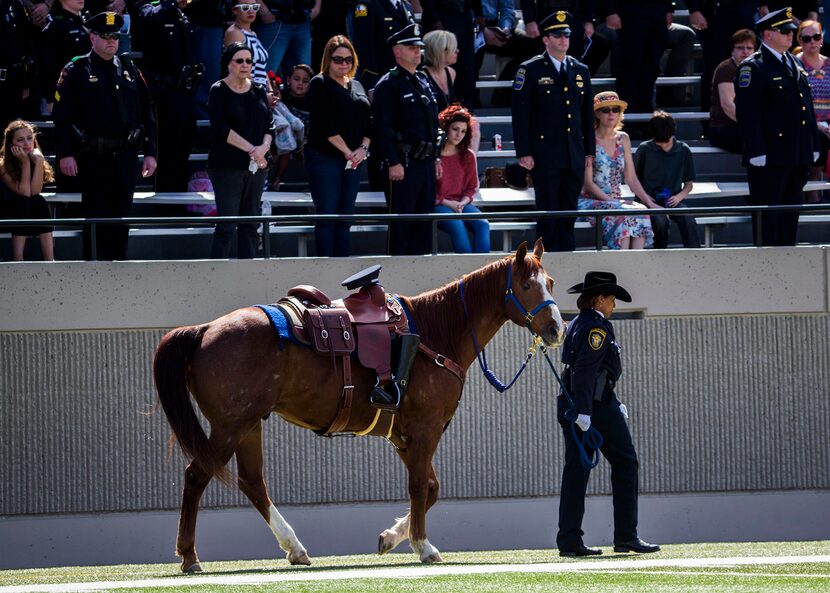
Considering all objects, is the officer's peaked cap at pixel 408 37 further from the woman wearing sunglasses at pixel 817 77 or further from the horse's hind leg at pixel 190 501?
the horse's hind leg at pixel 190 501

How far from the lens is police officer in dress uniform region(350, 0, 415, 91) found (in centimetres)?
1349

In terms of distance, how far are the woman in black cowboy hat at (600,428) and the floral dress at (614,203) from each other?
8.62ft

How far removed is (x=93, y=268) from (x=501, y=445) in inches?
127

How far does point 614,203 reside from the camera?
1207 centimetres

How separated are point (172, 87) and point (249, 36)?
0.77 m

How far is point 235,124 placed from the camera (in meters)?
11.3

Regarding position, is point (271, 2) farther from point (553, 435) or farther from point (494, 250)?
point (553, 435)

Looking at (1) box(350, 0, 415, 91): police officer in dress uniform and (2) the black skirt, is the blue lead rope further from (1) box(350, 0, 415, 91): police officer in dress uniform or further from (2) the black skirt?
(1) box(350, 0, 415, 91): police officer in dress uniform

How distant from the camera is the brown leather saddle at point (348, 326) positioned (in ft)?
28.6

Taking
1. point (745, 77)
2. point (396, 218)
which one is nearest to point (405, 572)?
point (396, 218)

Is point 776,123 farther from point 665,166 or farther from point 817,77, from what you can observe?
point 817,77

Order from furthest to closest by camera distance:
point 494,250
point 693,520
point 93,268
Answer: point 494,250 < point 693,520 < point 93,268

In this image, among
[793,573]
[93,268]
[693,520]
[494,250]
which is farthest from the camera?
[494,250]

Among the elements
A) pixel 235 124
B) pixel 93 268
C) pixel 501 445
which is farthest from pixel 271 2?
pixel 501 445
